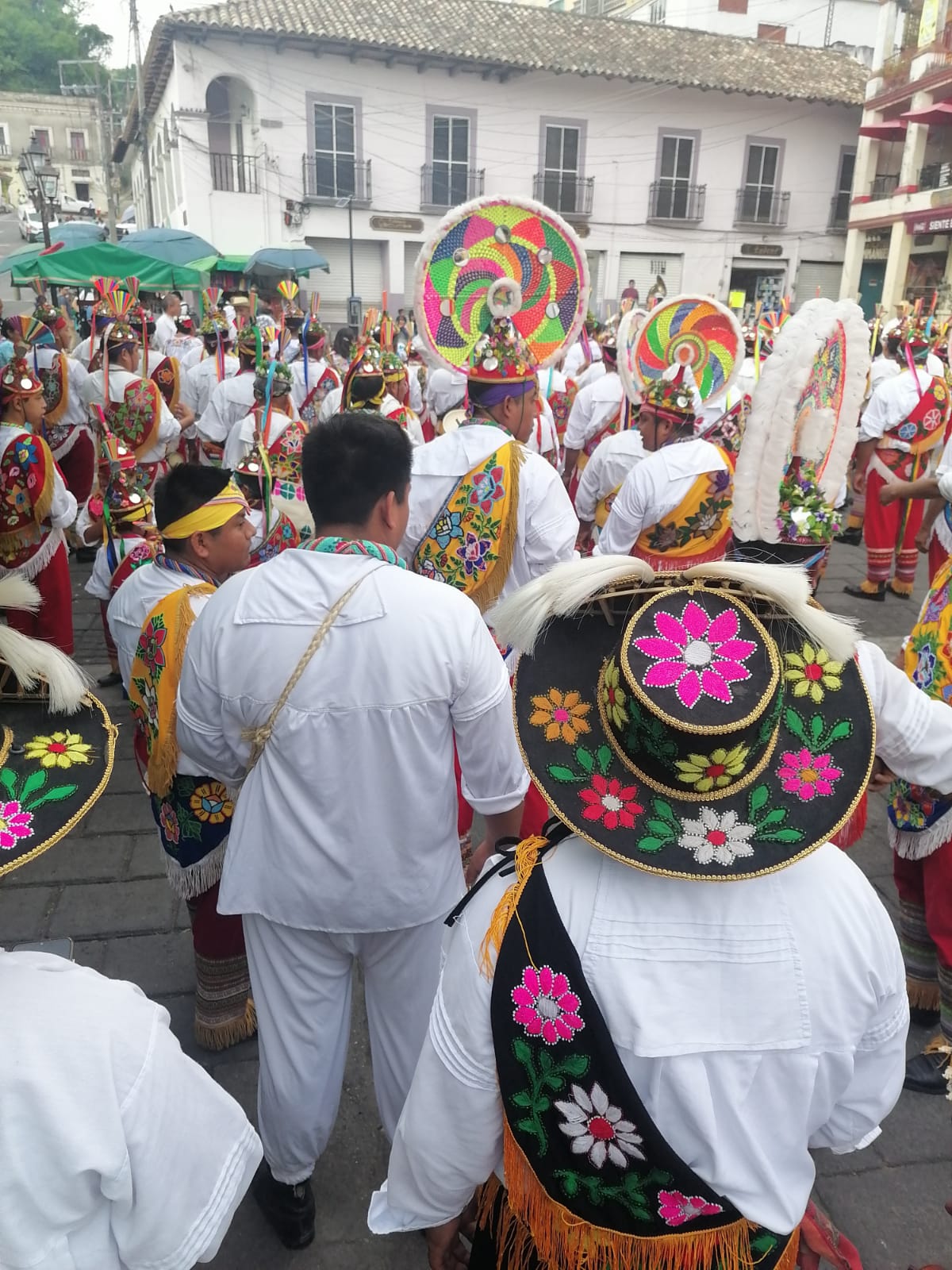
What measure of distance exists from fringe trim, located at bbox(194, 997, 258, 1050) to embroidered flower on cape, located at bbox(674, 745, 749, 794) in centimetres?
202

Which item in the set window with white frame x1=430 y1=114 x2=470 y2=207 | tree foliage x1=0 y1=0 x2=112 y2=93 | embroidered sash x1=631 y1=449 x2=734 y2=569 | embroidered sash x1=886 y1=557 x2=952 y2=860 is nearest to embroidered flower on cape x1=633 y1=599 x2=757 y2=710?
embroidered sash x1=886 y1=557 x2=952 y2=860

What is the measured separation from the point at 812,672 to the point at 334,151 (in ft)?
80.8

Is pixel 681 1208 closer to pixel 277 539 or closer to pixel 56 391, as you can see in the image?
pixel 277 539

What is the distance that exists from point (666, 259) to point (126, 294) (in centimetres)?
2046

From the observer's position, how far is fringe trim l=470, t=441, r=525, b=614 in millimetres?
3326

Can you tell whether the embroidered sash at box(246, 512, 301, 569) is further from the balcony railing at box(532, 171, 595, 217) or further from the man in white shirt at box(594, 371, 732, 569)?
the balcony railing at box(532, 171, 595, 217)

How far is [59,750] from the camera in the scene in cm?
119

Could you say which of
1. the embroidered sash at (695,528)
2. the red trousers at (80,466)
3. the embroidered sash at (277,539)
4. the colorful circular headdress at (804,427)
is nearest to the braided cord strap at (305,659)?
the colorful circular headdress at (804,427)

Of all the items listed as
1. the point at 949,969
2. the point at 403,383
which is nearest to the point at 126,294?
the point at 403,383

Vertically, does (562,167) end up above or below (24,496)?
above

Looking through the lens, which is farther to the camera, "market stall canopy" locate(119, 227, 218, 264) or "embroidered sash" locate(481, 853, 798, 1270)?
"market stall canopy" locate(119, 227, 218, 264)

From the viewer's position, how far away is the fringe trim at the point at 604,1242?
4.17ft

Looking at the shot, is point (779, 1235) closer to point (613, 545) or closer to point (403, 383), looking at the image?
point (613, 545)

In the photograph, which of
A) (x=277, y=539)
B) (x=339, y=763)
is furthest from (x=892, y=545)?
(x=339, y=763)
